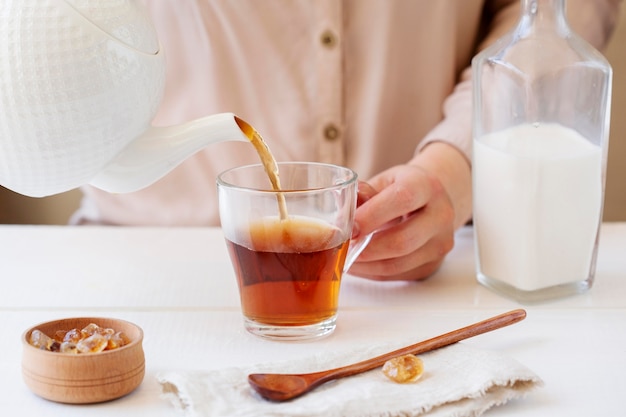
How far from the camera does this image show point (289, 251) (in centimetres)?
67

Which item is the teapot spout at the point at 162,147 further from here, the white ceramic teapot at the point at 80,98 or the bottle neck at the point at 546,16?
the bottle neck at the point at 546,16

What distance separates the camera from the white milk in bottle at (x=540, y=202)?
0.74 m

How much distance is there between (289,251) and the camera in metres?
0.67

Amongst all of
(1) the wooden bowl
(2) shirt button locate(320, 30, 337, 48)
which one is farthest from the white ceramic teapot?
(2) shirt button locate(320, 30, 337, 48)

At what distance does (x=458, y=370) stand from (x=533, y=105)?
0.26 m

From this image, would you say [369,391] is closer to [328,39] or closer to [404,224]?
[404,224]

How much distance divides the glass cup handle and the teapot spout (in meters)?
0.15

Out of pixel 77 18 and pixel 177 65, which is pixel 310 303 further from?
pixel 177 65

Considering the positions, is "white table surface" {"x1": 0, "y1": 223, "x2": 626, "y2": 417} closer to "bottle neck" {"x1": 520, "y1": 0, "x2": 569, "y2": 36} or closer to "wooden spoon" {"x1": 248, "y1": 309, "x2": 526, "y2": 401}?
"wooden spoon" {"x1": 248, "y1": 309, "x2": 526, "y2": 401}

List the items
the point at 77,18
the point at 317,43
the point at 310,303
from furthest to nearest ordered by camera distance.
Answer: the point at 317,43, the point at 310,303, the point at 77,18

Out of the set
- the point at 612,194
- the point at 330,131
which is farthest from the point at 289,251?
the point at 612,194

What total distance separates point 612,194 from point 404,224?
894 millimetres

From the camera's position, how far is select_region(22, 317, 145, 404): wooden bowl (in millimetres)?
562

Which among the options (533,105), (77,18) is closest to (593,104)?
(533,105)
